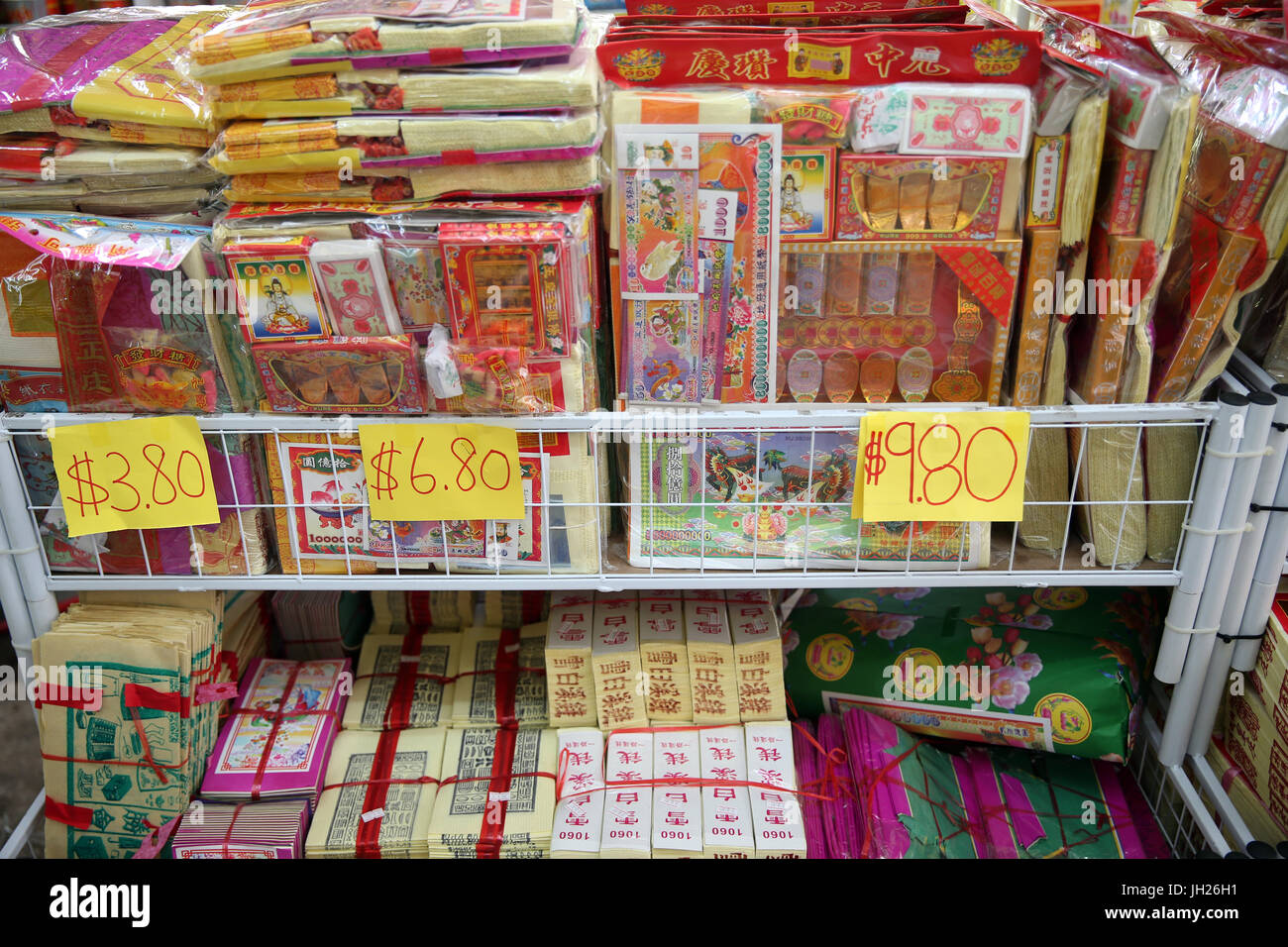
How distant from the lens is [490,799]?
1.55m

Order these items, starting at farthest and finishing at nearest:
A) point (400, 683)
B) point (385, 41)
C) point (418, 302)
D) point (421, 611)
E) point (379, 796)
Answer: point (421, 611) < point (400, 683) < point (379, 796) < point (418, 302) < point (385, 41)

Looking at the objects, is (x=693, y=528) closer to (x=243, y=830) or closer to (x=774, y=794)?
(x=774, y=794)

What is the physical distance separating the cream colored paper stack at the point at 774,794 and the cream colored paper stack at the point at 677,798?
9 centimetres

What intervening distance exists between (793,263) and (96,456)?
1053 millimetres

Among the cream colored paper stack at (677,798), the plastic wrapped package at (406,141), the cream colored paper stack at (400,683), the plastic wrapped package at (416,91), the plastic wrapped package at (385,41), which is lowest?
the cream colored paper stack at (400,683)

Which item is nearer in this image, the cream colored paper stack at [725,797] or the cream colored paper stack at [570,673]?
the cream colored paper stack at [725,797]

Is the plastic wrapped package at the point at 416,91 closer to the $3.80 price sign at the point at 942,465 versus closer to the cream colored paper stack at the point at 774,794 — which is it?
the $3.80 price sign at the point at 942,465

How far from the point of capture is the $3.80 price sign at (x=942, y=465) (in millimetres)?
1326

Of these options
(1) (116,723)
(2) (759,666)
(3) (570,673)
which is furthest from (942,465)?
(1) (116,723)

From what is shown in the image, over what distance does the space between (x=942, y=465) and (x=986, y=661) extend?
508 millimetres

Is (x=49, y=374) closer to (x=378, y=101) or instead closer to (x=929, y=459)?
(x=378, y=101)

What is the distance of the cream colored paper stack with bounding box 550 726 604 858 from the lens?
4.74 ft

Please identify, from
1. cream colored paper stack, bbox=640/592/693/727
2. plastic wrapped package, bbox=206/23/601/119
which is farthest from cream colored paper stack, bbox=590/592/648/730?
plastic wrapped package, bbox=206/23/601/119

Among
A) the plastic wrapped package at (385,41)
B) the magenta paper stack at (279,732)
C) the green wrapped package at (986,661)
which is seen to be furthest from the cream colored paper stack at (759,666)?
the plastic wrapped package at (385,41)
